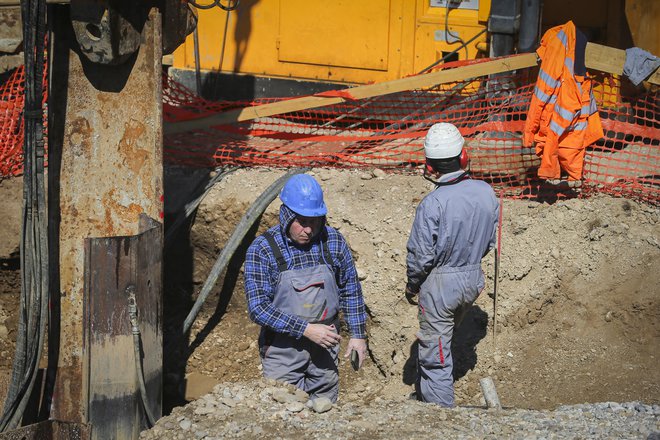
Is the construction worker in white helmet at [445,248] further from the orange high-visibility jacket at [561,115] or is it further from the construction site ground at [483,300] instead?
the orange high-visibility jacket at [561,115]

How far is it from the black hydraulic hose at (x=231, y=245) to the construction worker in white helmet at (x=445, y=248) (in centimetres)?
191

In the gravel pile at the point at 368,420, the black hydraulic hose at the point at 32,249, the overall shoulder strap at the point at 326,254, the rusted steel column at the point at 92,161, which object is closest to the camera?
the gravel pile at the point at 368,420

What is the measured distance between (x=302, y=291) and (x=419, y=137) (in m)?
3.19

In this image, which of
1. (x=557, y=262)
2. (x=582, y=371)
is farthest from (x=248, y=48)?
(x=582, y=371)

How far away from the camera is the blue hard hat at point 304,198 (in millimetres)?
5379

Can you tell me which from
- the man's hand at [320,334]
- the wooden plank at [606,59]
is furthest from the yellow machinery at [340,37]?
the man's hand at [320,334]

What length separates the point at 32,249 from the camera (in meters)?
5.44

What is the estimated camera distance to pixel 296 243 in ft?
18.2

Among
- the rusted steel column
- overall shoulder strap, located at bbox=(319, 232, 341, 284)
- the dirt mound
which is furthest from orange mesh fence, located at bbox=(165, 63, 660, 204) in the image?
overall shoulder strap, located at bbox=(319, 232, 341, 284)

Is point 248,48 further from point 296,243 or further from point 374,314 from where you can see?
point 296,243

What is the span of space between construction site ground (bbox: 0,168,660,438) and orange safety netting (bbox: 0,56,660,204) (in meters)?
0.21

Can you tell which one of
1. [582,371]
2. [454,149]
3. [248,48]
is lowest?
[582,371]

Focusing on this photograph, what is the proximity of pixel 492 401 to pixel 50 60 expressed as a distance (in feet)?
12.5

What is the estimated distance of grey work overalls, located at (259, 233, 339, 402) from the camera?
5520 mm
